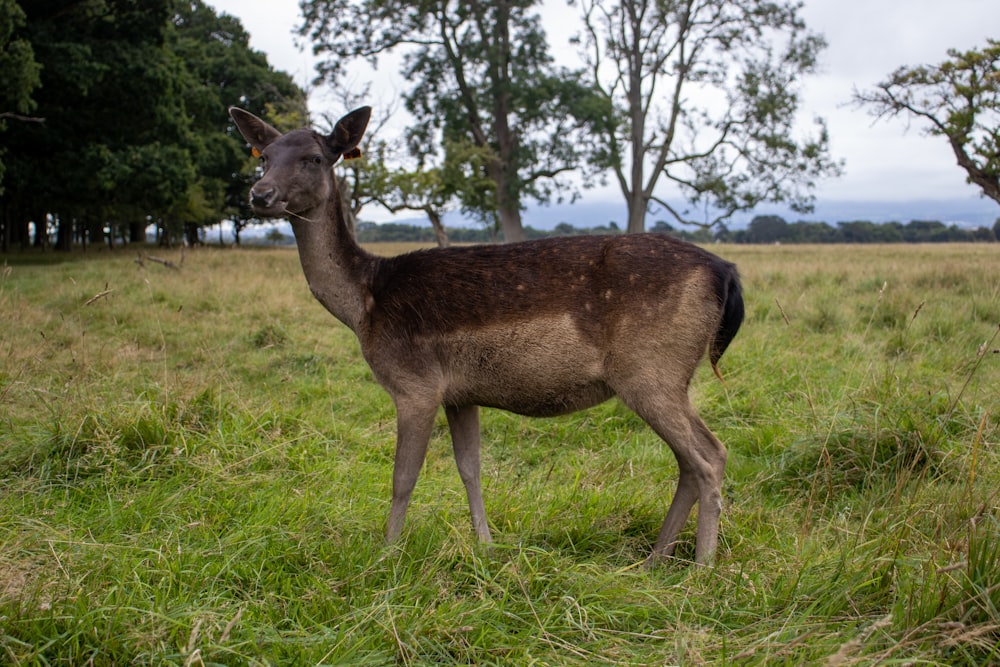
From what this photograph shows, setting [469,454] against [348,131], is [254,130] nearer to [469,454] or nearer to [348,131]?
[348,131]

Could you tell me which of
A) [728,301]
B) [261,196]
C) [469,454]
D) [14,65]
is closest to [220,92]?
[14,65]

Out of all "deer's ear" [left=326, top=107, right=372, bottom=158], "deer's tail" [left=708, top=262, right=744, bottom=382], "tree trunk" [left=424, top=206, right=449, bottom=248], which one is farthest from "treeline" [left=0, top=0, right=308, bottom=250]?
"deer's tail" [left=708, top=262, right=744, bottom=382]

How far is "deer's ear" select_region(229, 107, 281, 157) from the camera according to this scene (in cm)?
420

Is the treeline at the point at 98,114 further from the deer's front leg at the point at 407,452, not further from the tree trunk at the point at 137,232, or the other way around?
the tree trunk at the point at 137,232

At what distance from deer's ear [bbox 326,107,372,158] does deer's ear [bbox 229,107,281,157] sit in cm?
39

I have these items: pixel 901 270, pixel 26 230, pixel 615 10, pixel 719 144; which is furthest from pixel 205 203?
pixel 901 270

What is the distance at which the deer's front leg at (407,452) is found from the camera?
3.60 m

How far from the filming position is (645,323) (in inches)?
140

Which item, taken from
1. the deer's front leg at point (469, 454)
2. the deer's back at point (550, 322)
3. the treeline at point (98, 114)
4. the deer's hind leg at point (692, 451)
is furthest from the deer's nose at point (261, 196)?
the treeline at point (98, 114)

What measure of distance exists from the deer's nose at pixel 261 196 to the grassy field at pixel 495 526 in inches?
63.5

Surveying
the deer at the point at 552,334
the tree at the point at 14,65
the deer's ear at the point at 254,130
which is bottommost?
the deer at the point at 552,334

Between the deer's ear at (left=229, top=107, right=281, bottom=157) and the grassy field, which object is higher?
the deer's ear at (left=229, top=107, right=281, bottom=157)

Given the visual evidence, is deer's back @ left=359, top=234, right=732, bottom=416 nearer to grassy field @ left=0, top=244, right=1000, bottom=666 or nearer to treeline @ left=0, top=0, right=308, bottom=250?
grassy field @ left=0, top=244, right=1000, bottom=666

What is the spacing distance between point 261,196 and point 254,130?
2.83ft
